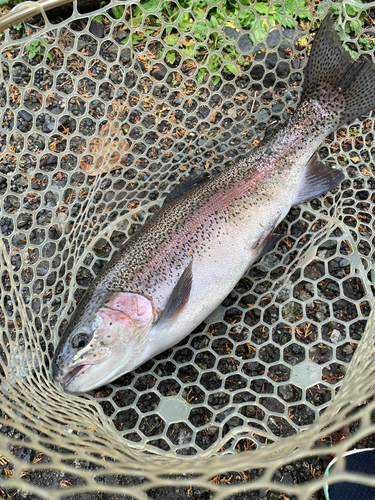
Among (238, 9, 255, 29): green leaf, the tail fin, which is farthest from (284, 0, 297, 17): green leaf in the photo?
the tail fin

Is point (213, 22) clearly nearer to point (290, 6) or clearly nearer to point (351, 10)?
point (290, 6)

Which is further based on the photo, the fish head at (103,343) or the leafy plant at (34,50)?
the leafy plant at (34,50)

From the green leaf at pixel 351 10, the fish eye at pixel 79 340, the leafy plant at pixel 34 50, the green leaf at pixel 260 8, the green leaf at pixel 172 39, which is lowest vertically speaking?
the fish eye at pixel 79 340

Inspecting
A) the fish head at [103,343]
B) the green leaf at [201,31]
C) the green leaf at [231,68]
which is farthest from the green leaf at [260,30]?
the fish head at [103,343]

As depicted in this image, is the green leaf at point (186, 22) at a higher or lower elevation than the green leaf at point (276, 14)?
lower

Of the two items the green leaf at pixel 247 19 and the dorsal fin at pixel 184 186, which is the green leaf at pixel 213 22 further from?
the dorsal fin at pixel 184 186

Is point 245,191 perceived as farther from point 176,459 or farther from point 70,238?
point 176,459
